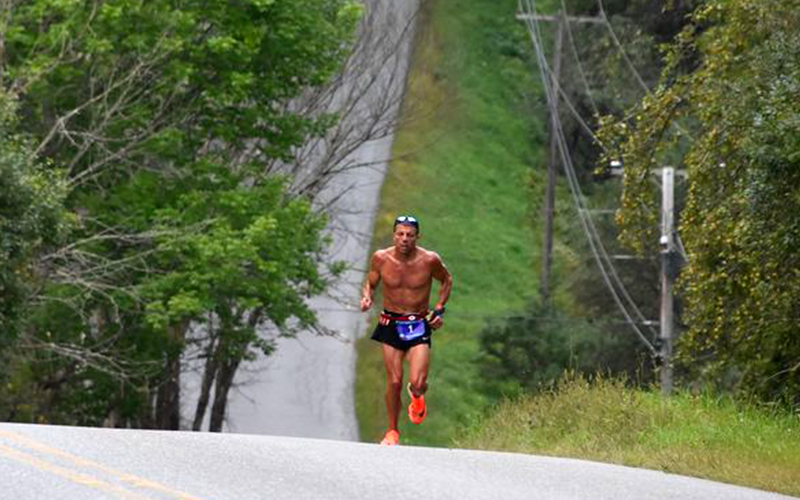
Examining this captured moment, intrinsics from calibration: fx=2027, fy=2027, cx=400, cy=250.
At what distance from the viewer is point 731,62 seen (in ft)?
70.7

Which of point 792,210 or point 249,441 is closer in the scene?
point 249,441

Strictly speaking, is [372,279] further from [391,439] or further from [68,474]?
[68,474]

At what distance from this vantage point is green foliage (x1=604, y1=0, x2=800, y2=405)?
18.2 m

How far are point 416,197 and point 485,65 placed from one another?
10836mm

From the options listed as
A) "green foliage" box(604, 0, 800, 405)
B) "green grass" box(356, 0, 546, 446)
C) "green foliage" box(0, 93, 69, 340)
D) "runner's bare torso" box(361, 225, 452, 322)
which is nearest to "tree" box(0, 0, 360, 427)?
"green foliage" box(0, 93, 69, 340)

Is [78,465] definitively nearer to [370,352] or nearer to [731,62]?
[731,62]

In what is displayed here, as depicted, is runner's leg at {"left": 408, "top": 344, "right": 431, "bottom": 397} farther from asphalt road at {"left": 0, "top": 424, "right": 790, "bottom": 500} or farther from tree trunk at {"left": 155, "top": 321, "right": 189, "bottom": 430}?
tree trunk at {"left": 155, "top": 321, "right": 189, "bottom": 430}

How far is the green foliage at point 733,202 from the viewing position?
59.7 feet

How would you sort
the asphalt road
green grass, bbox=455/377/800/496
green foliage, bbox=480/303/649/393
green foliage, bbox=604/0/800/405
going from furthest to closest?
green foliage, bbox=480/303/649/393 < green foliage, bbox=604/0/800/405 < green grass, bbox=455/377/800/496 < the asphalt road

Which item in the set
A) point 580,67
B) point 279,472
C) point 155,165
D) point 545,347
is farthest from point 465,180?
point 279,472

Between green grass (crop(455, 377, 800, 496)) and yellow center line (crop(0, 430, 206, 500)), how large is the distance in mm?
4604

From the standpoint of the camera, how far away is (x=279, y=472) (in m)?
11.8

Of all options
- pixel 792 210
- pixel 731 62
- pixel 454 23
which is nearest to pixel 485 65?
pixel 454 23

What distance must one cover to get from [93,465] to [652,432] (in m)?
6.74
